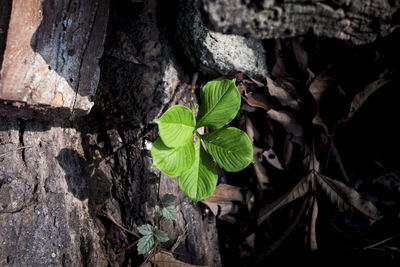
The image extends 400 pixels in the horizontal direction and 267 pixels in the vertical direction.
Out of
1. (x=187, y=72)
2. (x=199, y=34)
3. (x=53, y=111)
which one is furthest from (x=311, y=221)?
(x=53, y=111)

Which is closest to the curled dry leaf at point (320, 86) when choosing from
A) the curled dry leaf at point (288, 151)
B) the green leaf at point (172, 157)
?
the curled dry leaf at point (288, 151)

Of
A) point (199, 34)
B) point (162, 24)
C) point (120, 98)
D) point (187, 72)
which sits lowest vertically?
point (120, 98)

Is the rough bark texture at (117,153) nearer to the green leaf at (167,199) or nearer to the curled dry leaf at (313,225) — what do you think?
the green leaf at (167,199)

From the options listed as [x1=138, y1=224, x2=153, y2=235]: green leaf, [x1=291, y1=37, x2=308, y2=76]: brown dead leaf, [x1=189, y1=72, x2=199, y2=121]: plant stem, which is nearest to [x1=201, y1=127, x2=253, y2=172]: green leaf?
[x1=189, y1=72, x2=199, y2=121]: plant stem

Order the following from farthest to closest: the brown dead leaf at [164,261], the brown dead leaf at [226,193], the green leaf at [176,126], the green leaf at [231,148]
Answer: the brown dead leaf at [226,193] < the brown dead leaf at [164,261] < the green leaf at [231,148] < the green leaf at [176,126]

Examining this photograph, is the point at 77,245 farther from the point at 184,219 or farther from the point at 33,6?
the point at 33,6

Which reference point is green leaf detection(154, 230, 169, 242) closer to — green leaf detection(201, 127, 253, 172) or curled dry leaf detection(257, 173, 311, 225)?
green leaf detection(201, 127, 253, 172)

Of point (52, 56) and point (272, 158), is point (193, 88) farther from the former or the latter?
point (52, 56)
